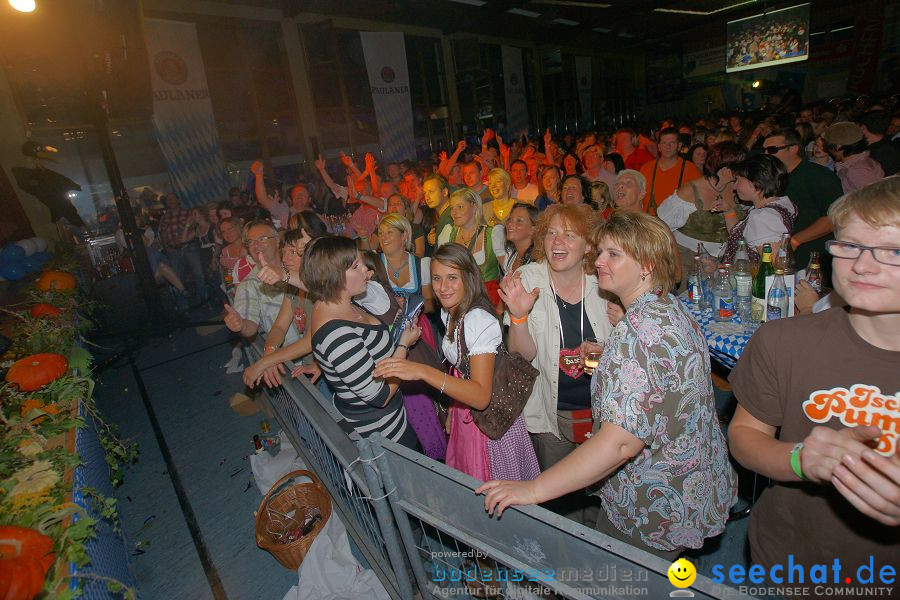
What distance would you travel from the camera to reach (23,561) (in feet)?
4.80

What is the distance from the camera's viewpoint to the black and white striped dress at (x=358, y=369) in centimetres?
207

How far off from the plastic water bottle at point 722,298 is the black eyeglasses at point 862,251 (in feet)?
5.29

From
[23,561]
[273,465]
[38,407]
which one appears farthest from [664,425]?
[38,407]

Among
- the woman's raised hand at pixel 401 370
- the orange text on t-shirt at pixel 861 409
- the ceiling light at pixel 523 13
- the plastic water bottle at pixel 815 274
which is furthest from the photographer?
the ceiling light at pixel 523 13

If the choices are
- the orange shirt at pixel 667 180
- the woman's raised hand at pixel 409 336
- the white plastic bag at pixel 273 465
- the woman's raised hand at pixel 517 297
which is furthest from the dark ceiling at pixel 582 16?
the woman's raised hand at pixel 517 297

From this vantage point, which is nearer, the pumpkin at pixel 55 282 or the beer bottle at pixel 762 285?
the beer bottle at pixel 762 285

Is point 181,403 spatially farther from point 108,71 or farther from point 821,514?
point 821,514

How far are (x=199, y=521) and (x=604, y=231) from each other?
142 inches

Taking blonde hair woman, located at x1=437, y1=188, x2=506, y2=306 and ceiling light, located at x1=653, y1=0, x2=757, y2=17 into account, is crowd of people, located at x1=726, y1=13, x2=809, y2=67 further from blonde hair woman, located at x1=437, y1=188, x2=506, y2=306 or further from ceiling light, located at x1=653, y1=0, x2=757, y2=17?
blonde hair woman, located at x1=437, y1=188, x2=506, y2=306

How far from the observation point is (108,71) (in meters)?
5.68

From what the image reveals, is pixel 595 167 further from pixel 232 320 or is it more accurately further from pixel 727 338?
pixel 232 320

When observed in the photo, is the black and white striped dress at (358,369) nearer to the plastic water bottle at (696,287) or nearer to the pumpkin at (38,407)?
the pumpkin at (38,407)

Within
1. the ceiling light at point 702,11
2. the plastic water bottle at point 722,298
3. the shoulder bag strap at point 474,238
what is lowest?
the plastic water bottle at point 722,298

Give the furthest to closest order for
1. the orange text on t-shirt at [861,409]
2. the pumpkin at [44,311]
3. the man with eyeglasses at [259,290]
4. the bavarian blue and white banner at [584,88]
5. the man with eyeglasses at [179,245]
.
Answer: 1. the bavarian blue and white banner at [584,88]
2. the man with eyeglasses at [179,245]
3. the pumpkin at [44,311]
4. the man with eyeglasses at [259,290]
5. the orange text on t-shirt at [861,409]
